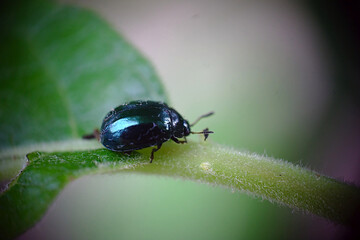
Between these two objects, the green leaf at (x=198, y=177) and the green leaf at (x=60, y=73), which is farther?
the green leaf at (x=60, y=73)

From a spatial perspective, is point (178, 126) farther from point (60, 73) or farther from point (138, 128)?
point (60, 73)

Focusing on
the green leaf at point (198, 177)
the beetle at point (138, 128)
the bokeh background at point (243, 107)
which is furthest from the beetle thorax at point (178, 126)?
the bokeh background at point (243, 107)

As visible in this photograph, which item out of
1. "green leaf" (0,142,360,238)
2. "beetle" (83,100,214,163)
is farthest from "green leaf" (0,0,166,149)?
"green leaf" (0,142,360,238)

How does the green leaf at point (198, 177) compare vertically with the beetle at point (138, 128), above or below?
below

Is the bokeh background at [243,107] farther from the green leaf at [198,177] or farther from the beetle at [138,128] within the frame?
the green leaf at [198,177]

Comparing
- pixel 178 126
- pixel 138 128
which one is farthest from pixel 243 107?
pixel 138 128

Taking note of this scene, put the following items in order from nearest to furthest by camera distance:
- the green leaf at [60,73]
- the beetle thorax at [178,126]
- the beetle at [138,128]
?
the beetle at [138,128] → the beetle thorax at [178,126] → the green leaf at [60,73]

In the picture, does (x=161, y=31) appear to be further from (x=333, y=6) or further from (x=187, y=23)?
(x=333, y=6)
